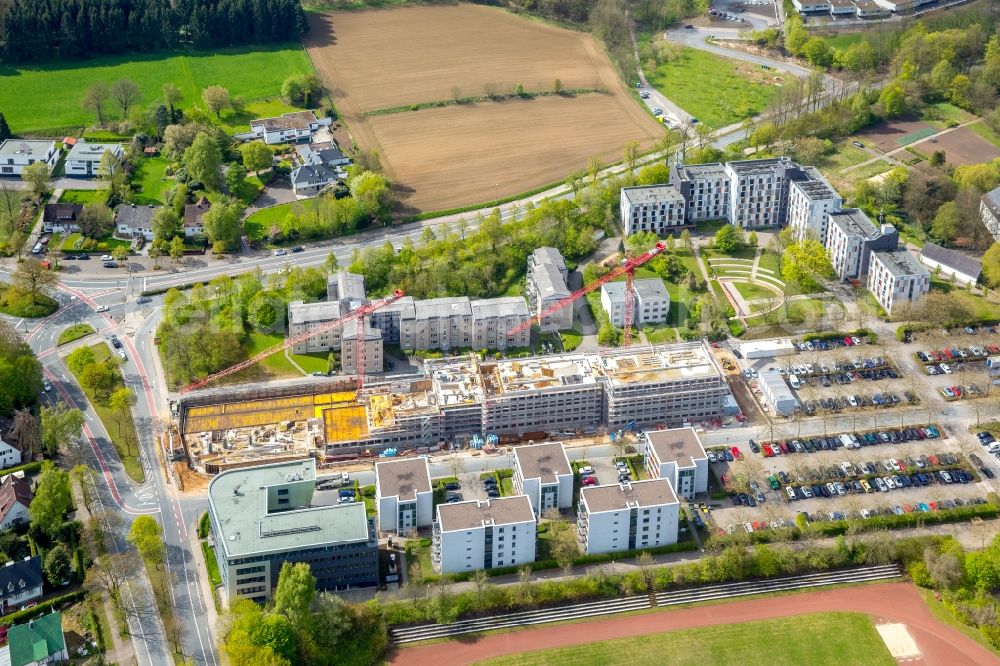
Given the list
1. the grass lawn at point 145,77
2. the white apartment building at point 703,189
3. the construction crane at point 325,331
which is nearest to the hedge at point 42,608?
the construction crane at point 325,331

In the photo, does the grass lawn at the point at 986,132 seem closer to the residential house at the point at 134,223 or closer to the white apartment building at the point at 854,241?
the white apartment building at the point at 854,241

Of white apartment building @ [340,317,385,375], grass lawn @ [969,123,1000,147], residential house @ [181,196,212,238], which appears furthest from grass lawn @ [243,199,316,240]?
grass lawn @ [969,123,1000,147]

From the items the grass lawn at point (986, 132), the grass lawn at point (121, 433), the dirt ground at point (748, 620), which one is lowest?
the dirt ground at point (748, 620)

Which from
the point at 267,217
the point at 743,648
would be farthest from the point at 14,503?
the point at 743,648

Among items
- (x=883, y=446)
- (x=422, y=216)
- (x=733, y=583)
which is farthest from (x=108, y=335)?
A: (x=883, y=446)

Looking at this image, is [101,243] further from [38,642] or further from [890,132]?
[890,132]

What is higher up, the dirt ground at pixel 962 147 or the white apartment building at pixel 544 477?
the dirt ground at pixel 962 147

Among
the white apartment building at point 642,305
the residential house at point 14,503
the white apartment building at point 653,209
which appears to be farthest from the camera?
the white apartment building at point 653,209

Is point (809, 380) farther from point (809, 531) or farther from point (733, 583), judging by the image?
point (733, 583)
